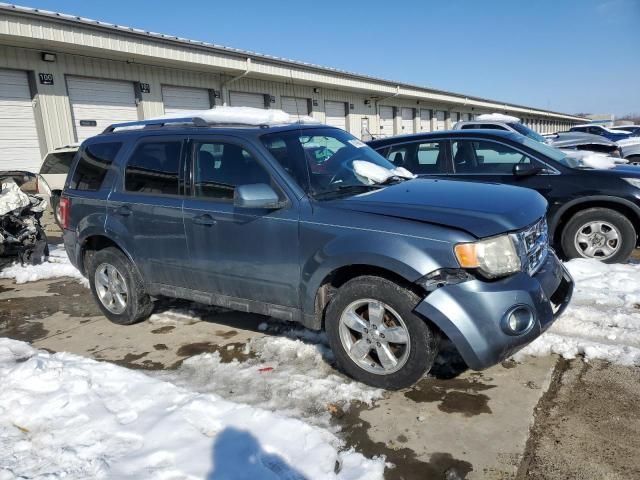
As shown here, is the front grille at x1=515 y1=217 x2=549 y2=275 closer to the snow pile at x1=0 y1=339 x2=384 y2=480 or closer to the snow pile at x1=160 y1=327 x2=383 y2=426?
the snow pile at x1=160 y1=327 x2=383 y2=426

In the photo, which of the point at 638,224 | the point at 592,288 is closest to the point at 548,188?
the point at 638,224

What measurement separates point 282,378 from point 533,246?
78.9 inches

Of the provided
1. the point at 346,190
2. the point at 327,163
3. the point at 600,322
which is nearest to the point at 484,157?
the point at 600,322

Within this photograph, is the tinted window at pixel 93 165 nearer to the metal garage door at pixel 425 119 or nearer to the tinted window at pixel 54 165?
the tinted window at pixel 54 165

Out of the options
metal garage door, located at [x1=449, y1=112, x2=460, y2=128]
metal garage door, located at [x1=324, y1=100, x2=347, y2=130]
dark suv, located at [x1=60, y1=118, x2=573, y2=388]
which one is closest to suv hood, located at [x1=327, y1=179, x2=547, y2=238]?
dark suv, located at [x1=60, y1=118, x2=573, y2=388]

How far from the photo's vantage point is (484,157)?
6.33 meters

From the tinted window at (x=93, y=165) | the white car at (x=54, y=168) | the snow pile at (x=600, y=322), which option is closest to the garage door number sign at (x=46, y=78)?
the white car at (x=54, y=168)

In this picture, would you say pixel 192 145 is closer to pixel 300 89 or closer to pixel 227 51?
pixel 227 51

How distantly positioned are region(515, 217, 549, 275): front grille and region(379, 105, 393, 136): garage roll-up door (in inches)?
1006

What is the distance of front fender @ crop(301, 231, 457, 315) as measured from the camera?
2.97 metres

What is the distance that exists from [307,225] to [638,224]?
439 cm

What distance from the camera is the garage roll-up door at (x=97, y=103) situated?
13.6 m

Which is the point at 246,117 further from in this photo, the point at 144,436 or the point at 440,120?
the point at 440,120

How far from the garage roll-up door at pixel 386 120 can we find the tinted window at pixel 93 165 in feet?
80.4
